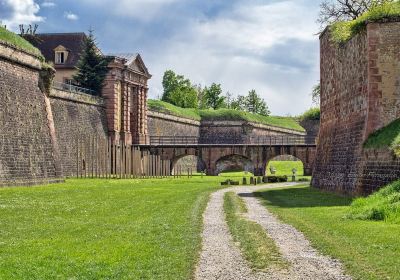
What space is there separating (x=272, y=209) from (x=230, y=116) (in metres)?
58.7

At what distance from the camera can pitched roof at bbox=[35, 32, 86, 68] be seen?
61188 millimetres

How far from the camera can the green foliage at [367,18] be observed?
23469 millimetres

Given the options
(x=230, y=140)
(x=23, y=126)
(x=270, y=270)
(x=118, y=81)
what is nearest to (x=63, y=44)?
(x=118, y=81)

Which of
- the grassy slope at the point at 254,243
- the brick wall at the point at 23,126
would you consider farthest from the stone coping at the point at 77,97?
the grassy slope at the point at 254,243

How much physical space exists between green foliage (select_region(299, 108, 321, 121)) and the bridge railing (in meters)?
14.1

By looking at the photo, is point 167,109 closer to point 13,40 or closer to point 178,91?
point 178,91

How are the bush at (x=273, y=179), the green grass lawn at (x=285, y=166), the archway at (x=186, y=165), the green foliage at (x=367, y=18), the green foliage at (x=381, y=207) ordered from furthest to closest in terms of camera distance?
the green grass lawn at (x=285, y=166) → the archway at (x=186, y=165) → the bush at (x=273, y=179) → the green foliage at (x=367, y=18) → the green foliage at (x=381, y=207)

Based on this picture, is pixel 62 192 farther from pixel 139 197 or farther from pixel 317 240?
pixel 317 240

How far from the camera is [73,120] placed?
152ft

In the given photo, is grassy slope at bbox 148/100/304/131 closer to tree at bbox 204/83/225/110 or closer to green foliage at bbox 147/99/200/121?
green foliage at bbox 147/99/200/121

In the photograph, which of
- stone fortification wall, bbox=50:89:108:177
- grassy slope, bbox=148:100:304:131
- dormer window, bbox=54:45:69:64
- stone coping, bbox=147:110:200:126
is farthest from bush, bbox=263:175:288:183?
dormer window, bbox=54:45:69:64

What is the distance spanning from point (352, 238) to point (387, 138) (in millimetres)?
10139

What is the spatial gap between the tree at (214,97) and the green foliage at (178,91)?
14.4 ft

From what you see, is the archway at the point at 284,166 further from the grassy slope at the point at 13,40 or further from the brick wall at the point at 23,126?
the grassy slope at the point at 13,40
